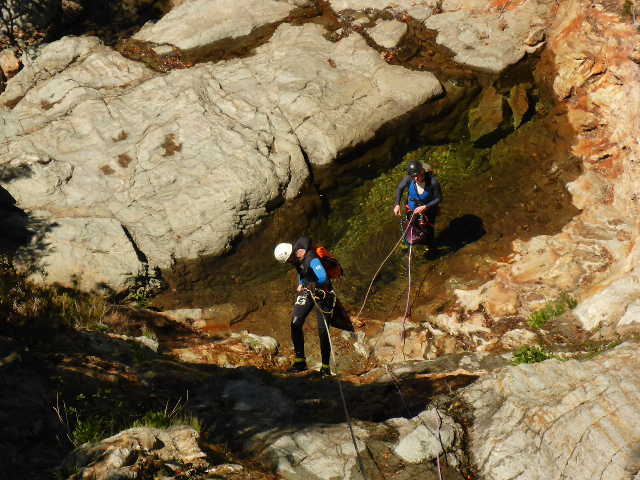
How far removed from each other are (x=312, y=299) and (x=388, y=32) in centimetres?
832

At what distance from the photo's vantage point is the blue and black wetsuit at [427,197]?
35.1 ft

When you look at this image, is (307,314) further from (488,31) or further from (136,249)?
(488,31)

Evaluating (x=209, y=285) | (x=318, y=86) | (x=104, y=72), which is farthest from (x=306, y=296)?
(x=104, y=72)

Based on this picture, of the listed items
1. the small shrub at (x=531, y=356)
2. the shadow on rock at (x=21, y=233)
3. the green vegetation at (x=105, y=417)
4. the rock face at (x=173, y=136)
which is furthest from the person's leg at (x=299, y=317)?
the shadow on rock at (x=21, y=233)

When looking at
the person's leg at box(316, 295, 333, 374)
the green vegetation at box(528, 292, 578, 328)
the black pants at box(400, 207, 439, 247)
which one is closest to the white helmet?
the person's leg at box(316, 295, 333, 374)

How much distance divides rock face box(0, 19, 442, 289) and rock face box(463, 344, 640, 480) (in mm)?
6440

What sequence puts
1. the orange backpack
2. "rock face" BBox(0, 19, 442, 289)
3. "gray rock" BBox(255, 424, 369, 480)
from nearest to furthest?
1. "gray rock" BBox(255, 424, 369, 480)
2. the orange backpack
3. "rock face" BBox(0, 19, 442, 289)

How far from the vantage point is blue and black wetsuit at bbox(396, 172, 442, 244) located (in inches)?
421

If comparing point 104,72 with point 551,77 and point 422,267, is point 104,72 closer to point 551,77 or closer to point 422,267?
point 422,267

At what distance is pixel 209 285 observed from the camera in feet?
36.9

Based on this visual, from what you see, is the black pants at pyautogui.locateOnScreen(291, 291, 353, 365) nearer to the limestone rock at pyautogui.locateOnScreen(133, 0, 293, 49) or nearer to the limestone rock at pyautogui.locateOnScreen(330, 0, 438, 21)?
the limestone rock at pyautogui.locateOnScreen(133, 0, 293, 49)

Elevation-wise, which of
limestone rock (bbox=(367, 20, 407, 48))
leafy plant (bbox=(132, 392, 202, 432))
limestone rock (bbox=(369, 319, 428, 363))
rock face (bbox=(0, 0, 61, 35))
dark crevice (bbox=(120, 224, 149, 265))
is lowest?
limestone rock (bbox=(369, 319, 428, 363))

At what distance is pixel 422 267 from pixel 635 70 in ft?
20.1

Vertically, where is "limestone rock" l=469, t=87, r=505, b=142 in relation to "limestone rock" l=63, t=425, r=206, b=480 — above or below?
below
